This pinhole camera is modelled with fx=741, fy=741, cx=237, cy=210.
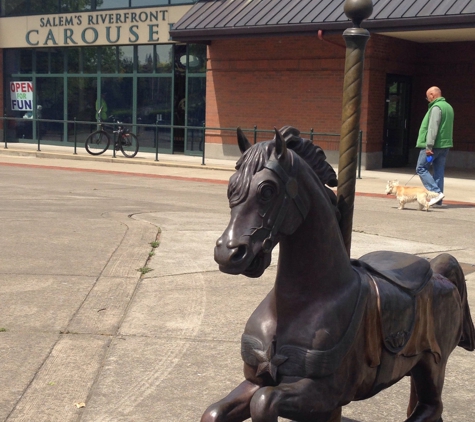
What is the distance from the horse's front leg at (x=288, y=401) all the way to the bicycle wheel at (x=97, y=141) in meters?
20.9

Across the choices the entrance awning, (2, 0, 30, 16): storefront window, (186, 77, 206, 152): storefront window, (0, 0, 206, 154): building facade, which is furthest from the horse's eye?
(2, 0, 30, 16): storefront window

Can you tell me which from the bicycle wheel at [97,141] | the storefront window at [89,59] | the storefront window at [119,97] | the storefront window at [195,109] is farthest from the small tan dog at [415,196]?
the storefront window at [89,59]

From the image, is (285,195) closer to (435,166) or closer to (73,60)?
(435,166)

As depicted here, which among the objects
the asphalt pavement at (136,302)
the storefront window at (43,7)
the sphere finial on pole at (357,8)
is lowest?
the asphalt pavement at (136,302)

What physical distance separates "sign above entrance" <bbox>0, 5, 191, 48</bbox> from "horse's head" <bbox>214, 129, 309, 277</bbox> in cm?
2236

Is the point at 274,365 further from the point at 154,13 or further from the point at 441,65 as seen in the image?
the point at 154,13

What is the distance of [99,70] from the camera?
26859 mm

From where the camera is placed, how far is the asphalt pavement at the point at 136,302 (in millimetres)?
4395

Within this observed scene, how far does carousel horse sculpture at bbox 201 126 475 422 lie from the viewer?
269 centimetres

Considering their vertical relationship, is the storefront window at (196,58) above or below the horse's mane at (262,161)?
above

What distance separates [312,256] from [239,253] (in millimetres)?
420

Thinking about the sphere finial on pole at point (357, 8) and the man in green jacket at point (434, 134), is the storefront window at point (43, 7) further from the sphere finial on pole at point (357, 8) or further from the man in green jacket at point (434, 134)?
the sphere finial on pole at point (357, 8)


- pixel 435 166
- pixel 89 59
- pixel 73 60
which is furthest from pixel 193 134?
pixel 435 166

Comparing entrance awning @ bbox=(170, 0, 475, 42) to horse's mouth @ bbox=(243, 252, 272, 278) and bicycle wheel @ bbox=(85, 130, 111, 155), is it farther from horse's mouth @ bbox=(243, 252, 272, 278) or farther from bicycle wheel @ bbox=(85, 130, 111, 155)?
horse's mouth @ bbox=(243, 252, 272, 278)
